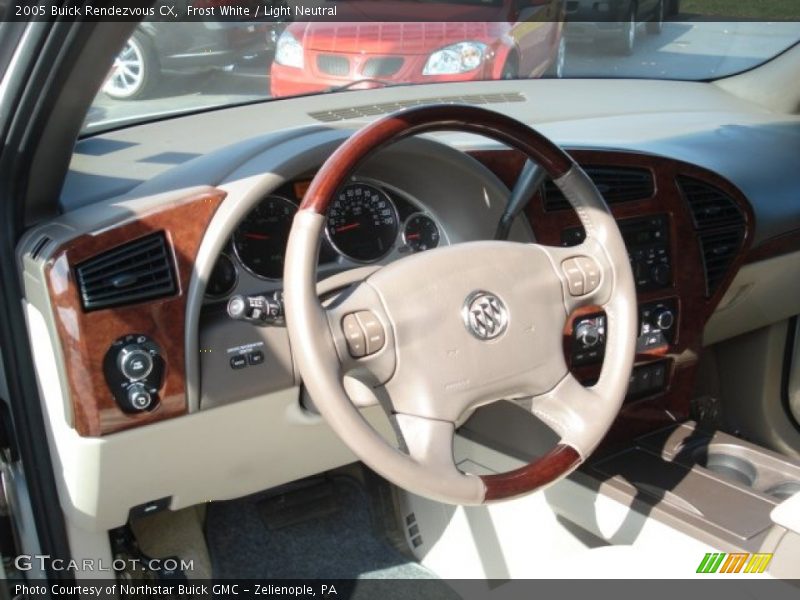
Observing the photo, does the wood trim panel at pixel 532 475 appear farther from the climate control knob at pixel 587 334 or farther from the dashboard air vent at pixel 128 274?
the dashboard air vent at pixel 128 274

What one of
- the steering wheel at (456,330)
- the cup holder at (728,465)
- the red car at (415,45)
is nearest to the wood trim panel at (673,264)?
the cup holder at (728,465)

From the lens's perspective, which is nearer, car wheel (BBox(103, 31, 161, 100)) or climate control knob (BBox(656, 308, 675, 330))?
car wheel (BBox(103, 31, 161, 100))

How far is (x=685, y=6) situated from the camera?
3463 mm

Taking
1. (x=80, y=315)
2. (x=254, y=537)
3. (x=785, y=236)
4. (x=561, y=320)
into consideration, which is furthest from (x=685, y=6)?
(x=80, y=315)

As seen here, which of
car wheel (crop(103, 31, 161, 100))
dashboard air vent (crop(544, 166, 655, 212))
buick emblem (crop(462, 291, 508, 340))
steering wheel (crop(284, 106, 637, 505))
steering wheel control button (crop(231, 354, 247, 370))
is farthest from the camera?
dashboard air vent (crop(544, 166, 655, 212))

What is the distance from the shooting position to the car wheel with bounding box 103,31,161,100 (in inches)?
83.0

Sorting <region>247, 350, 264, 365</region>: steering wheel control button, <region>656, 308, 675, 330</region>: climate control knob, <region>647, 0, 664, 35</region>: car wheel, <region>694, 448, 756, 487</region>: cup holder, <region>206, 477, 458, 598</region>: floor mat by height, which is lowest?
<region>206, 477, 458, 598</region>: floor mat

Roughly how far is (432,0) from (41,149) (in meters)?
1.41

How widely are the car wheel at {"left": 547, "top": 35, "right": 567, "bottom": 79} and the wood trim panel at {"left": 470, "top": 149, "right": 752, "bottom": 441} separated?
32.6 inches

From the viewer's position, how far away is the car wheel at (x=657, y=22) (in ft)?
11.3

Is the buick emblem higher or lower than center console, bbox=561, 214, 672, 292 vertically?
higher

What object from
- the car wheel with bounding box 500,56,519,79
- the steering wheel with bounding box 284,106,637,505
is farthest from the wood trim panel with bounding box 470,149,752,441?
the car wheel with bounding box 500,56,519,79

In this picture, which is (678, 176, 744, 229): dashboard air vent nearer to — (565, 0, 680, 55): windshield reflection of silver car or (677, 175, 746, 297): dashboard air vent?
(677, 175, 746, 297): dashboard air vent

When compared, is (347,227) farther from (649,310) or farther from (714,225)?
(714,225)
